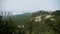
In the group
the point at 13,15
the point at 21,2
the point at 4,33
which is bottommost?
the point at 4,33

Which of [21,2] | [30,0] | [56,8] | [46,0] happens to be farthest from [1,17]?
[56,8]

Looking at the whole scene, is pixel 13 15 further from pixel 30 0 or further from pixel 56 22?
pixel 56 22

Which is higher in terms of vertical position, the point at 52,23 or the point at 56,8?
the point at 56,8

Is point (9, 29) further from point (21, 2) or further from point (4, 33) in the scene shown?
point (21, 2)

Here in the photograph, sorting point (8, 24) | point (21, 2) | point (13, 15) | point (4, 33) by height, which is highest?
point (21, 2)

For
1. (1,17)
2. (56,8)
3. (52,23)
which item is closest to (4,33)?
(1,17)

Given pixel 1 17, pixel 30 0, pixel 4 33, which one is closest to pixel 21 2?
pixel 30 0
